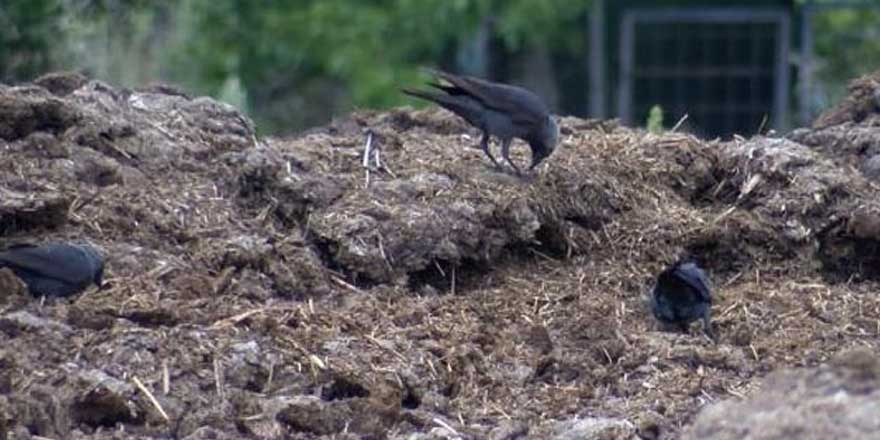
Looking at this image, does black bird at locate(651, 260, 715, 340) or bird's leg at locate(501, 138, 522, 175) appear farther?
bird's leg at locate(501, 138, 522, 175)

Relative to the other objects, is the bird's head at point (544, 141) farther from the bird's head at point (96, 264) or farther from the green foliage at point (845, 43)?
the green foliage at point (845, 43)

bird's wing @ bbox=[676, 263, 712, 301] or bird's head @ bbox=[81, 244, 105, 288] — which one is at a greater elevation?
bird's head @ bbox=[81, 244, 105, 288]

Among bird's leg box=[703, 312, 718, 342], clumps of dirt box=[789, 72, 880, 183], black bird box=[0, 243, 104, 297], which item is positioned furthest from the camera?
clumps of dirt box=[789, 72, 880, 183]

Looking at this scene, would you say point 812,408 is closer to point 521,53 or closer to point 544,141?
point 544,141

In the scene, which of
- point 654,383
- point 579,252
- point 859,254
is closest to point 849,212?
point 859,254

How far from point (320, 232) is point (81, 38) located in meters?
11.6

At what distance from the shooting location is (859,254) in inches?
348

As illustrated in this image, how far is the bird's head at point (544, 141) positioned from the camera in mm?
8805

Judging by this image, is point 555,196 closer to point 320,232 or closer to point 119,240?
point 320,232

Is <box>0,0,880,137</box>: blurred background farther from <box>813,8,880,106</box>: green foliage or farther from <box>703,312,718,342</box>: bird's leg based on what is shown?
<box>703,312,718,342</box>: bird's leg

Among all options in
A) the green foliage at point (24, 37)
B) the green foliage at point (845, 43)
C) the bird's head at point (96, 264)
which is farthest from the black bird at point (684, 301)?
the green foliage at point (845, 43)

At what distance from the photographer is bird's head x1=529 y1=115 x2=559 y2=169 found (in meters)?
8.80

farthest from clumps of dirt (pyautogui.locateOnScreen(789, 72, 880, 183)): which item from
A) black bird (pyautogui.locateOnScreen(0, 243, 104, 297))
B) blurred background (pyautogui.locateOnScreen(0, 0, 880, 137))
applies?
blurred background (pyautogui.locateOnScreen(0, 0, 880, 137))

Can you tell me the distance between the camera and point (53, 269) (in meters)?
7.53
